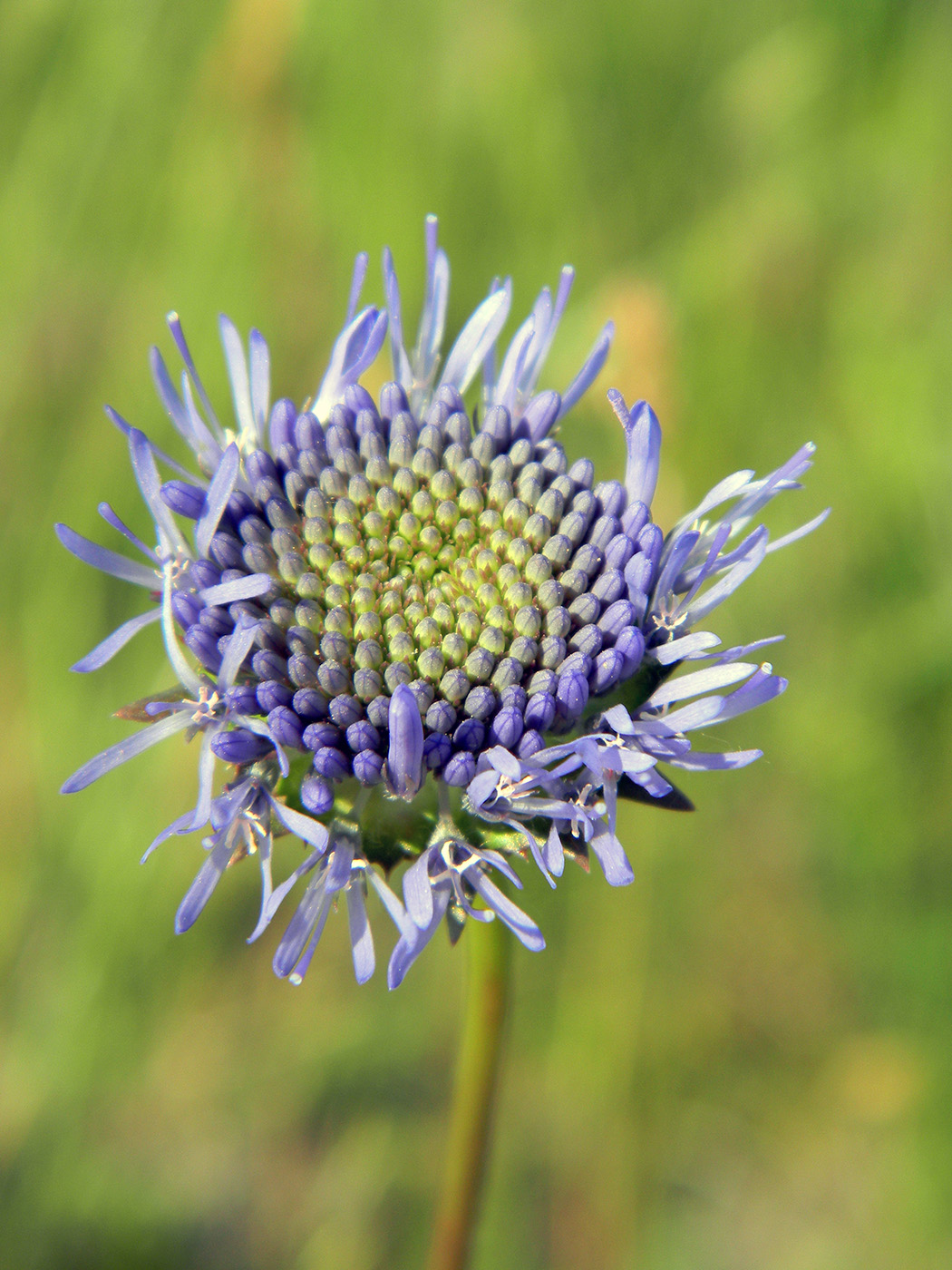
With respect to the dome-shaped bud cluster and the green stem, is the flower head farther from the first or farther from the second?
the green stem

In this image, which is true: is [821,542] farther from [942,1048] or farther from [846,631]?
[942,1048]

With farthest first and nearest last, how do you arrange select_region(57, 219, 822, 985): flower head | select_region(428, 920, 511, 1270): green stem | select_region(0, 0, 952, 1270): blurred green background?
select_region(0, 0, 952, 1270): blurred green background, select_region(428, 920, 511, 1270): green stem, select_region(57, 219, 822, 985): flower head

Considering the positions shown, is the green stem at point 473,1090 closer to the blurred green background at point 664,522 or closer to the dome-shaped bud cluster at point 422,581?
the dome-shaped bud cluster at point 422,581

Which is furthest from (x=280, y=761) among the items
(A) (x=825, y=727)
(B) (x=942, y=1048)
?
(B) (x=942, y=1048)

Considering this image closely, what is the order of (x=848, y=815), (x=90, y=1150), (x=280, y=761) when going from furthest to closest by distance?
(x=848, y=815)
(x=90, y=1150)
(x=280, y=761)

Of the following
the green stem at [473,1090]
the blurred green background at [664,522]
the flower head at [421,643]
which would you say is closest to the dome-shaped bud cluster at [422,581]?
the flower head at [421,643]

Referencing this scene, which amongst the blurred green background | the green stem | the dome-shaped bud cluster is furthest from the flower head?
the blurred green background
